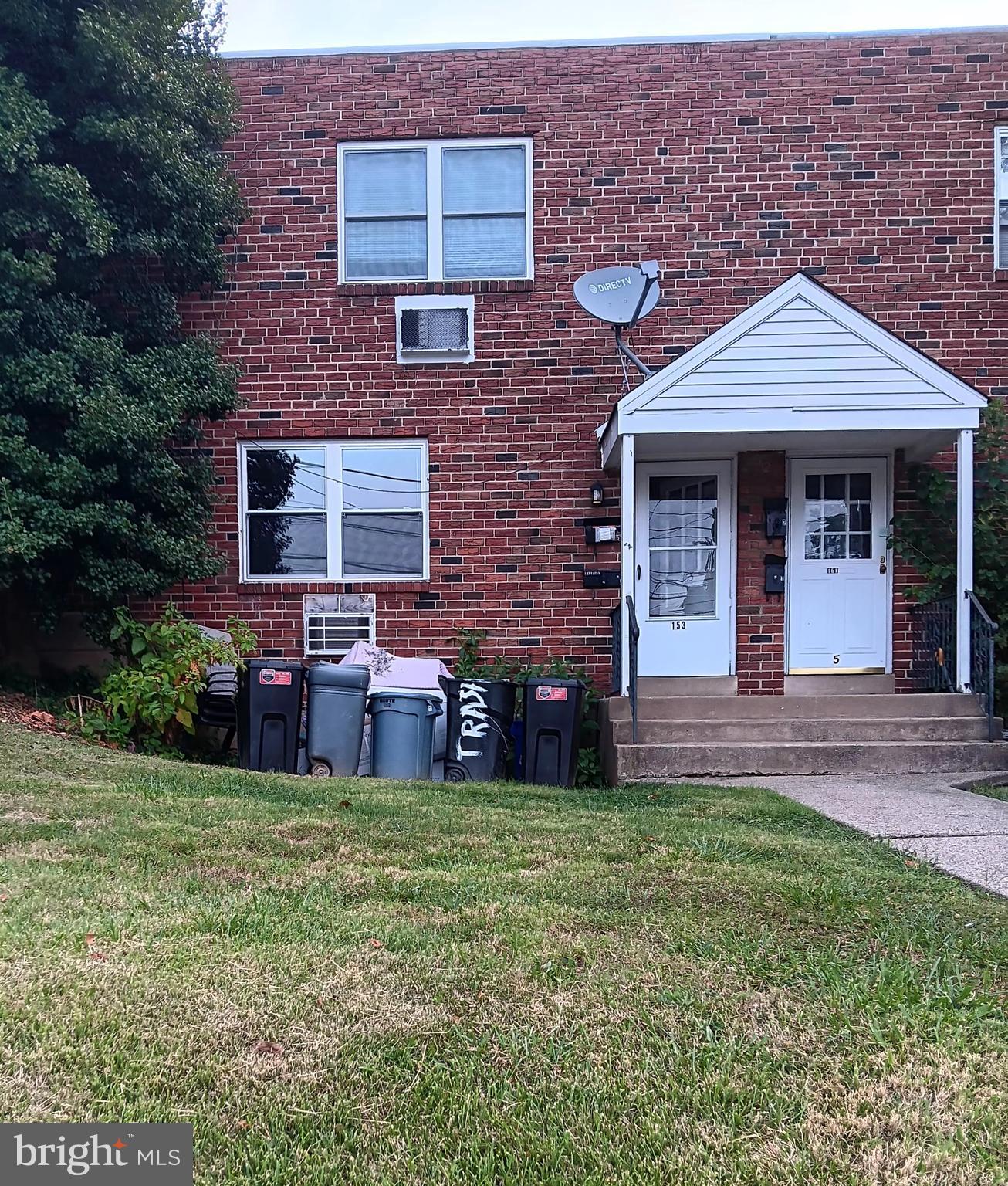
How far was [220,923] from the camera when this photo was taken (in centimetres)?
297

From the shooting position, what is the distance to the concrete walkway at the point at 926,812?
14.1 feet

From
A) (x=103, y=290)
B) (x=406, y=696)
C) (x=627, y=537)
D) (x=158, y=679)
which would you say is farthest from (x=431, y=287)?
(x=158, y=679)

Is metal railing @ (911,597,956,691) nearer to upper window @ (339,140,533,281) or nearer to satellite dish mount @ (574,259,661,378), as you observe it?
satellite dish mount @ (574,259,661,378)

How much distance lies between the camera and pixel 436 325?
9.25 meters

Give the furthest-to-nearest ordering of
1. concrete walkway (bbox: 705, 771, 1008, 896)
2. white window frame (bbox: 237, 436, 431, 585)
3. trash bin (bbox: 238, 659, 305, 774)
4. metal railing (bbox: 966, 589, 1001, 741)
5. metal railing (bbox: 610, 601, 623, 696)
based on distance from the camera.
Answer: white window frame (bbox: 237, 436, 431, 585), metal railing (bbox: 610, 601, 623, 696), trash bin (bbox: 238, 659, 305, 774), metal railing (bbox: 966, 589, 1001, 741), concrete walkway (bbox: 705, 771, 1008, 896)

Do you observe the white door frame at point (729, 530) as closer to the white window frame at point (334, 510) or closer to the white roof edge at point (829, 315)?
the white roof edge at point (829, 315)

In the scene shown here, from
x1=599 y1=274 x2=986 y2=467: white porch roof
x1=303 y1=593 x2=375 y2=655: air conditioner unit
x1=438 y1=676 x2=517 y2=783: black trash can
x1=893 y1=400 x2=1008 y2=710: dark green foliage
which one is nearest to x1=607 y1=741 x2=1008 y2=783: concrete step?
x1=438 y1=676 x2=517 y2=783: black trash can

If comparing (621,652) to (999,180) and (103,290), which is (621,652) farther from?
(999,180)

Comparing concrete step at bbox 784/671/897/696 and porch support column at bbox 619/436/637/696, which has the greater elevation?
porch support column at bbox 619/436/637/696

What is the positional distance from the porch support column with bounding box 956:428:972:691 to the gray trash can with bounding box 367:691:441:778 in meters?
4.67

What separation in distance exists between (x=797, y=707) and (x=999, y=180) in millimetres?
5860

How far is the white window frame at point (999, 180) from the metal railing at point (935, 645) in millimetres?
3614

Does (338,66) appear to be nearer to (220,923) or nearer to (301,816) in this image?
(301,816)

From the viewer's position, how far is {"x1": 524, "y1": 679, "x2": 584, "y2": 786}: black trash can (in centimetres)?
758
